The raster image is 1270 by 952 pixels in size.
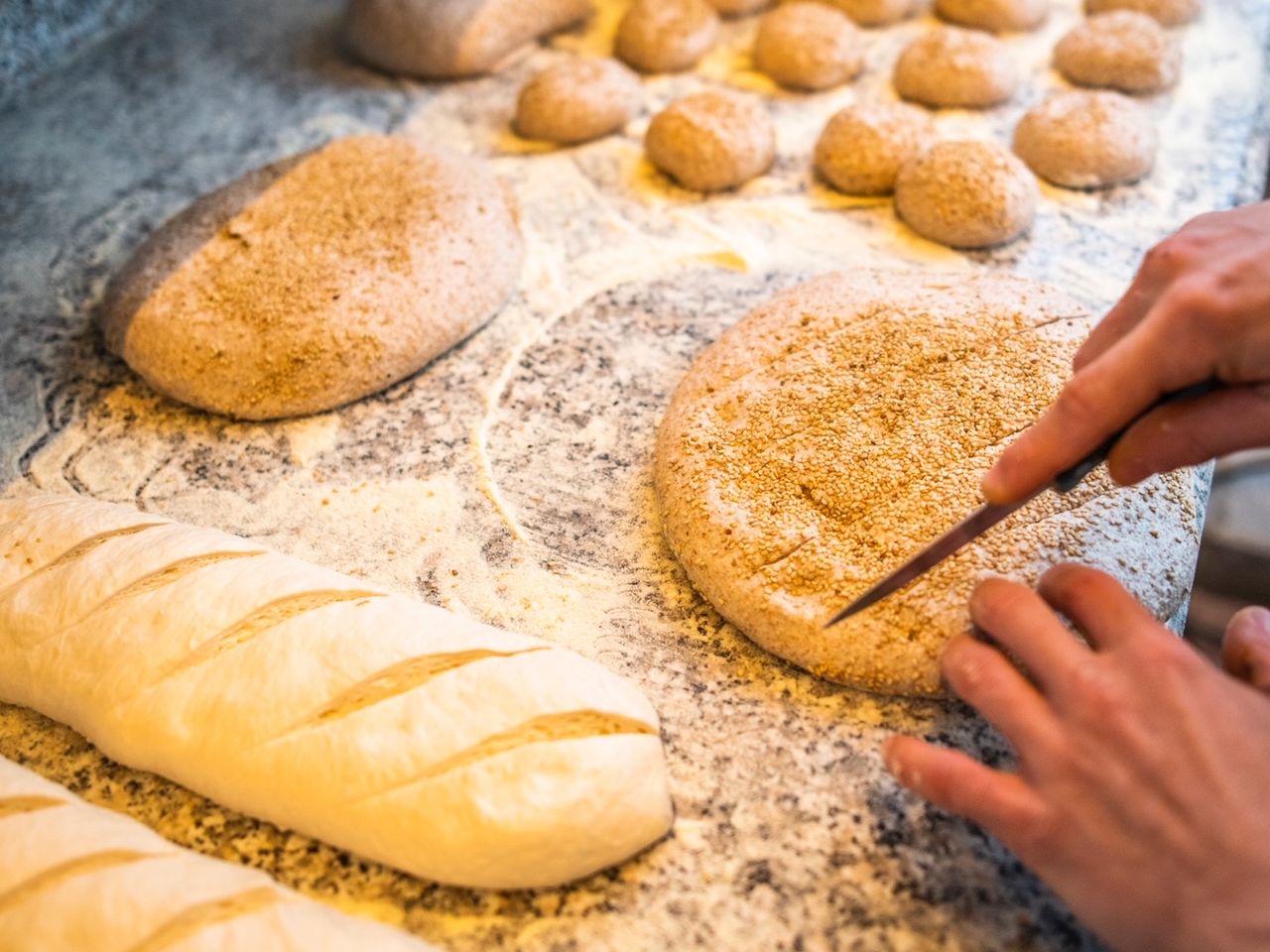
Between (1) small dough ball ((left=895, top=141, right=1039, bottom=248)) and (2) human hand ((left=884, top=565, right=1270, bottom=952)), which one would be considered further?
(1) small dough ball ((left=895, top=141, right=1039, bottom=248))

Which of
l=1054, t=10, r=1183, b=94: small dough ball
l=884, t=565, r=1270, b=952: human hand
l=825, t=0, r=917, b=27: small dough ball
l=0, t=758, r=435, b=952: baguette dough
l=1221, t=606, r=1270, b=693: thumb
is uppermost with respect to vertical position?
l=825, t=0, r=917, b=27: small dough ball

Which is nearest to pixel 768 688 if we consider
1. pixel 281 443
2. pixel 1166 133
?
pixel 281 443

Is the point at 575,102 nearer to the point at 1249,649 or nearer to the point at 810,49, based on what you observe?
the point at 810,49

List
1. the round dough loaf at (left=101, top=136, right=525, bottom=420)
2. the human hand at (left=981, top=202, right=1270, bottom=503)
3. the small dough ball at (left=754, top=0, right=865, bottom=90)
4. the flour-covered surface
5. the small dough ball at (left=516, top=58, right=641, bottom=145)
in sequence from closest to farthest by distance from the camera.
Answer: the human hand at (left=981, top=202, right=1270, bottom=503) → the flour-covered surface → the round dough loaf at (left=101, top=136, right=525, bottom=420) → the small dough ball at (left=516, top=58, right=641, bottom=145) → the small dough ball at (left=754, top=0, right=865, bottom=90)

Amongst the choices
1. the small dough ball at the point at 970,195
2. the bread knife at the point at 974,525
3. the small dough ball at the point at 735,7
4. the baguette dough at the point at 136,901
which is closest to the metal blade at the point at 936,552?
the bread knife at the point at 974,525

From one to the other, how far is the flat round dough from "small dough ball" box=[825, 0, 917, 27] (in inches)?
52.3

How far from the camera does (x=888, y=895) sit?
1201 millimetres

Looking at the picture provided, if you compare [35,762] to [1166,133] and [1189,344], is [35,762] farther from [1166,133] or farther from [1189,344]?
[1166,133]

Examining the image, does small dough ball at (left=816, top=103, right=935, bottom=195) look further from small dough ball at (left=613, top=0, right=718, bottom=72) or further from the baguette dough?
the baguette dough

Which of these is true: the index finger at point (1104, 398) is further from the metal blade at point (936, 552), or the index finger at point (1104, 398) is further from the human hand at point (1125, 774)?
the human hand at point (1125, 774)

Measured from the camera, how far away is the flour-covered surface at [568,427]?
4.01ft

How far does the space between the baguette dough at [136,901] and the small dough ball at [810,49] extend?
2.30m

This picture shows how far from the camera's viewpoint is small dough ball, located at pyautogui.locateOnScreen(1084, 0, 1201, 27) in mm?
2701

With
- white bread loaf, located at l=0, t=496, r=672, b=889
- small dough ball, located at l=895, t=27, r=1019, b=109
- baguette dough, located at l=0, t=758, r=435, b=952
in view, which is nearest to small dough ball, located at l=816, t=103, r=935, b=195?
small dough ball, located at l=895, t=27, r=1019, b=109
